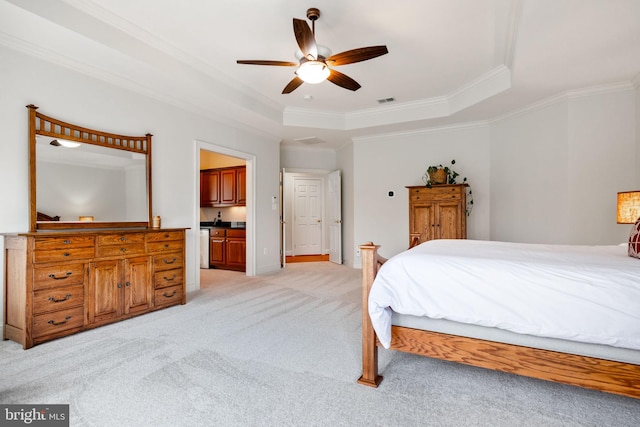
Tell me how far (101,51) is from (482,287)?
3.71 meters

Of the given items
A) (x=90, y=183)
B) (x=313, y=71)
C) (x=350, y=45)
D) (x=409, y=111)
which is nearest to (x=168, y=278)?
(x=90, y=183)

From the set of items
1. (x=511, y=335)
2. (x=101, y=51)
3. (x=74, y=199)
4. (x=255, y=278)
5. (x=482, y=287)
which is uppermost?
(x=101, y=51)

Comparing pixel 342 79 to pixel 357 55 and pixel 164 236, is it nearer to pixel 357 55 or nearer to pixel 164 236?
pixel 357 55

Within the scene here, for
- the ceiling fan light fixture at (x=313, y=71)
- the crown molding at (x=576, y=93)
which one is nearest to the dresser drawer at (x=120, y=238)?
the ceiling fan light fixture at (x=313, y=71)

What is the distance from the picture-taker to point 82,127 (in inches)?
128

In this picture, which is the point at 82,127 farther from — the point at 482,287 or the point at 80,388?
the point at 482,287

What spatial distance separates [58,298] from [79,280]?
0.20 metres

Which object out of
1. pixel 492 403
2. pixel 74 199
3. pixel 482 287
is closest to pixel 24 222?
pixel 74 199

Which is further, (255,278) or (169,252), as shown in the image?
(255,278)

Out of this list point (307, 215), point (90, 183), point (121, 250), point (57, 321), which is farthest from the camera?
point (307, 215)

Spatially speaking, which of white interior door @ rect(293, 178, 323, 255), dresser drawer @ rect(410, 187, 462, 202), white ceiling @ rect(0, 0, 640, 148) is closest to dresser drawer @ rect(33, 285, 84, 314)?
white ceiling @ rect(0, 0, 640, 148)

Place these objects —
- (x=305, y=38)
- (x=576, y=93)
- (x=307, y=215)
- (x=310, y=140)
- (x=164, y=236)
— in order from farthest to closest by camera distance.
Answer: (x=307, y=215) → (x=310, y=140) → (x=576, y=93) → (x=164, y=236) → (x=305, y=38)

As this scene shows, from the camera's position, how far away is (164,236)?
11.8ft

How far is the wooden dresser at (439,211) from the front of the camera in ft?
16.1
